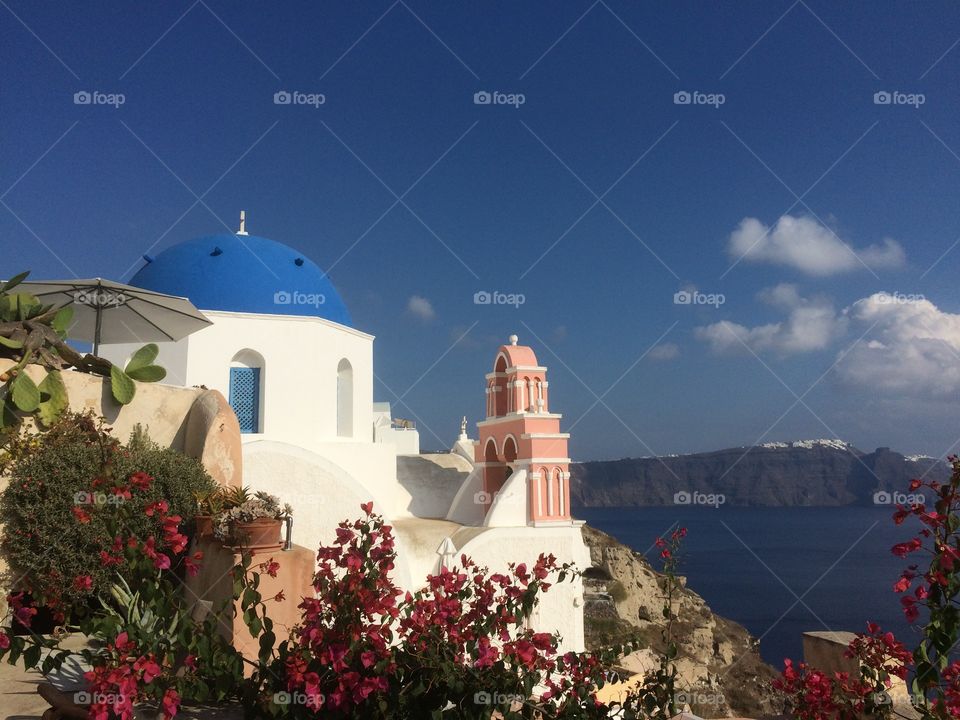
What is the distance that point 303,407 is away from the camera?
44.1 feet

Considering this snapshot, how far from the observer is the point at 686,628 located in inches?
1132

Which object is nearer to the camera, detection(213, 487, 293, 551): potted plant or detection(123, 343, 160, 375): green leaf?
detection(213, 487, 293, 551): potted plant

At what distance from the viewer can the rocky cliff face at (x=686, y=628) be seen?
84.6 feet

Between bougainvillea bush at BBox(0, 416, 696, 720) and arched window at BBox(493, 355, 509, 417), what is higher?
arched window at BBox(493, 355, 509, 417)

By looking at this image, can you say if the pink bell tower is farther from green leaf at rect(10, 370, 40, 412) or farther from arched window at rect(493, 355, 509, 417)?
green leaf at rect(10, 370, 40, 412)

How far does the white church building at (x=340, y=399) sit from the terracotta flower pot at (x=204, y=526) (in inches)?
230

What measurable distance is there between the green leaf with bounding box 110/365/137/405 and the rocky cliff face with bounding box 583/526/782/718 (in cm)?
2147

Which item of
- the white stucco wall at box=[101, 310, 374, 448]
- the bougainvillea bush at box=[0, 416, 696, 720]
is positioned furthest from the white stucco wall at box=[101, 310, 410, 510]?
the bougainvillea bush at box=[0, 416, 696, 720]

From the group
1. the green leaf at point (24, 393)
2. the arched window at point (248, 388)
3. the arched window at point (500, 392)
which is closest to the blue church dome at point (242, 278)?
the arched window at point (248, 388)

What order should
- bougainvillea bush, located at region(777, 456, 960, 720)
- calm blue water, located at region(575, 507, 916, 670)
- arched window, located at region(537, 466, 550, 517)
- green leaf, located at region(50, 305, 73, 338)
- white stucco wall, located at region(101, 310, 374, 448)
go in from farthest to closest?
calm blue water, located at region(575, 507, 916, 670)
arched window, located at region(537, 466, 550, 517)
white stucco wall, located at region(101, 310, 374, 448)
green leaf, located at region(50, 305, 73, 338)
bougainvillea bush, located at region(777, 456, 960, 720)

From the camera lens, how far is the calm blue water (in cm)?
4822

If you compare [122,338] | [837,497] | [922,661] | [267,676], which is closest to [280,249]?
[122,338]

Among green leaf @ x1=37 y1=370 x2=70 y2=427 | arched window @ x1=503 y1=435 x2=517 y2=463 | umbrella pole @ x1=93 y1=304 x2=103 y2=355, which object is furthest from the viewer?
arched window @ x1=503 y1=435 x2=517 y2=463

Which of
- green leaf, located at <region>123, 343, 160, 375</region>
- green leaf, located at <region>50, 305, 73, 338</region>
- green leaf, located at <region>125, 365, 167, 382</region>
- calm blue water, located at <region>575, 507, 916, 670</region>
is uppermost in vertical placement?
green leaf, located at <region>50, 305, 73, 338</region>
